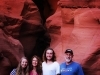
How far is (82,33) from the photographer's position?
20.3ft

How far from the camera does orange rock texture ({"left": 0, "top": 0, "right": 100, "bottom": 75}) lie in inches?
230

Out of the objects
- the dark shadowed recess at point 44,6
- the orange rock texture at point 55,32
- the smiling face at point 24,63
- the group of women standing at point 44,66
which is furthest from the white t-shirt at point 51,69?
the dark shadowed recess at point 44,6

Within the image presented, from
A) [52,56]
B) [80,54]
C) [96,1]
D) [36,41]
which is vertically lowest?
[36,41]

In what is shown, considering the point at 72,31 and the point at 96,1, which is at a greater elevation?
the point at 96,1

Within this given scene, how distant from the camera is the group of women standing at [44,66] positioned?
430 centimetres

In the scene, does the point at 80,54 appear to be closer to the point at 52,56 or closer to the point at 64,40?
the point at 64,40

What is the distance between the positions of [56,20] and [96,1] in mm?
2024

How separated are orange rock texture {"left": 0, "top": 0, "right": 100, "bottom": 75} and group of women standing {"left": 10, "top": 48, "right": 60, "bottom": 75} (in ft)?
4.61

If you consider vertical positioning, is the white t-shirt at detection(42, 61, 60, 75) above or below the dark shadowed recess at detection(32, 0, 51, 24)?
above

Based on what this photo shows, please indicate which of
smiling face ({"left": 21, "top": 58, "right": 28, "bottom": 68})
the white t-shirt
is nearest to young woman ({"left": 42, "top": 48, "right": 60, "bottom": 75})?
the white t-shirt

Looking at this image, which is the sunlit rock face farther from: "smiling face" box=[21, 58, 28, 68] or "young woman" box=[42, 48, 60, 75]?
"smiling face" box=[21, 58, 28, 68]

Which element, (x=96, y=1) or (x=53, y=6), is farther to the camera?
(x=53, y=6)

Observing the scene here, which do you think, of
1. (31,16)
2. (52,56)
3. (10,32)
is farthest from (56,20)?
(52,56)

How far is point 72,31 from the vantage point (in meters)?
6.43
